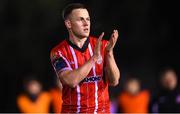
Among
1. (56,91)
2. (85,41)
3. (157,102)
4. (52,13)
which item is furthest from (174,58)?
(85,41)

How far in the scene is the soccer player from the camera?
7477 millimetres

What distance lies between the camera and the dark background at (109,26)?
60.0ft

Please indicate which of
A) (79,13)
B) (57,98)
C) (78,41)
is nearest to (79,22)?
(79,13)

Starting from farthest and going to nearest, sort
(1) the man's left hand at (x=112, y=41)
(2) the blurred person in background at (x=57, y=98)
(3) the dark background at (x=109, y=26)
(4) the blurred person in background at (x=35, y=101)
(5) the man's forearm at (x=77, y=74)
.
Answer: (3) the dark background at (x=109, y=26) < (4) the blurred person in background at (x=35, y=101) < (2) the blurred person in background at (x=57, y=98) < (1) the man's left hand at (x=112, y=41) < (5) the man's forearm at (x=77, y=74)

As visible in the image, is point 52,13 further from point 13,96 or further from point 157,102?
point 157,102

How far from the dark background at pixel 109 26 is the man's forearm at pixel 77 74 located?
409 inches

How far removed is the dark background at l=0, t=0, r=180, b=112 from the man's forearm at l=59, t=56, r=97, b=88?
409 inches

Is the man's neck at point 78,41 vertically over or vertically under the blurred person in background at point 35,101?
over

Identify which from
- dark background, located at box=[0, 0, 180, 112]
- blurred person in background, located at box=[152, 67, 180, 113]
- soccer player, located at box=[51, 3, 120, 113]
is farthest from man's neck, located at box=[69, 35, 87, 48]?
dark background, located at box=[0, 0, 180, 112]

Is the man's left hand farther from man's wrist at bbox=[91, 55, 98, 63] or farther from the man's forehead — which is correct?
the man's forehead

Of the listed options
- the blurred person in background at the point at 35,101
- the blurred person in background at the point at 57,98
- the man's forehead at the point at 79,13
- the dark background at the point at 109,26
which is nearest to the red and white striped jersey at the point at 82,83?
the man's forehead at the point at 79,13

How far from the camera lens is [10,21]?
19.1 m

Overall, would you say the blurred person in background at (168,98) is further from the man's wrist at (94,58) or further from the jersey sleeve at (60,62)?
the man's wrist at (94,58)

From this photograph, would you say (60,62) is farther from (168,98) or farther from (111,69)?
(168,98)
